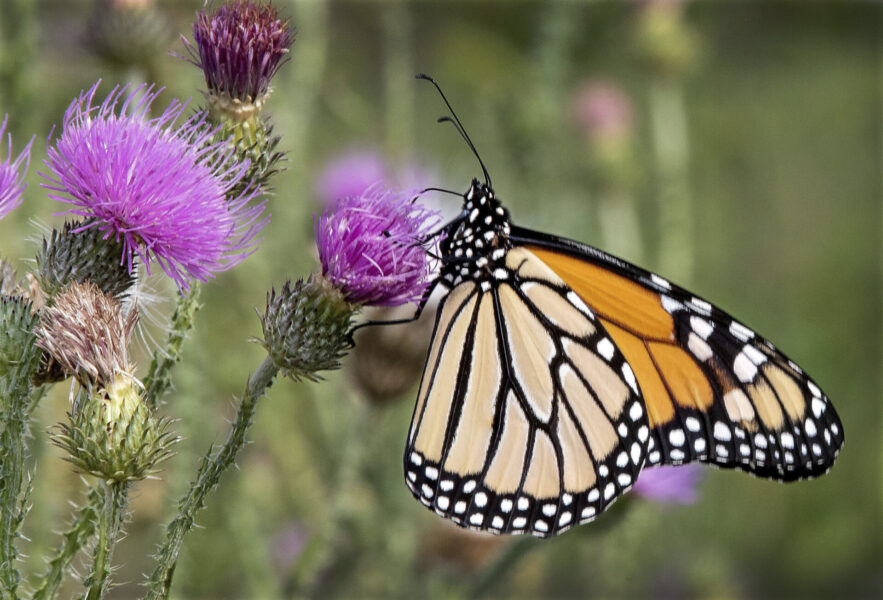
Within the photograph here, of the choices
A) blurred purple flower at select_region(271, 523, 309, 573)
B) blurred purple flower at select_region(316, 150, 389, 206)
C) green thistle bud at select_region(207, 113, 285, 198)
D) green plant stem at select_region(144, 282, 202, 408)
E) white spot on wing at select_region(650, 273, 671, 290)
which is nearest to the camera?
green plant stem at select_region(144, 282, 202, 408)

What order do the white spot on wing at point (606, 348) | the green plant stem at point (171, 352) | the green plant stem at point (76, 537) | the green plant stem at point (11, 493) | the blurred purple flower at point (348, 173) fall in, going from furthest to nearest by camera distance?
the blurred purple flower at point (348, 173) → the white spot on wing at point (606, 348) → the green plant stem at point (171, 352) → the green plant stem at point (76, 537) → the green plant stem at point (11, 493)

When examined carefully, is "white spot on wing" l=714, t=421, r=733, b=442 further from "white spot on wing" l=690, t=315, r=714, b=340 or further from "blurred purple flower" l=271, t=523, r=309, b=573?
"blurred purple flower" l=271, t=523, r=309, b=573

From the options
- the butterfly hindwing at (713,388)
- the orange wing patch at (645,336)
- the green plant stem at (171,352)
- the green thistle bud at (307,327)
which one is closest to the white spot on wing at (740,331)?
the butterfly hindwing at (713,388)

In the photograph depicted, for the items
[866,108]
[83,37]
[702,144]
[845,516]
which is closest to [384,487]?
[83,37]

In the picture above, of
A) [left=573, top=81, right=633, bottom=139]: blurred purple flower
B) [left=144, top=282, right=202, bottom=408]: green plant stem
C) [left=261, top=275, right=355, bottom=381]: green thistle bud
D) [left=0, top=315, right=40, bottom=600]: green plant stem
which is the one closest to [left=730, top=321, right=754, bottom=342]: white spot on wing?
[left=261, top=275, right=355, bottom=381]: green thistle bud

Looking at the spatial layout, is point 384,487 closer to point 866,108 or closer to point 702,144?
point 702,144

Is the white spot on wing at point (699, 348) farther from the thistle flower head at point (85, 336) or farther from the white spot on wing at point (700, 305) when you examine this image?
the thistle flower head at point (85, 336)
